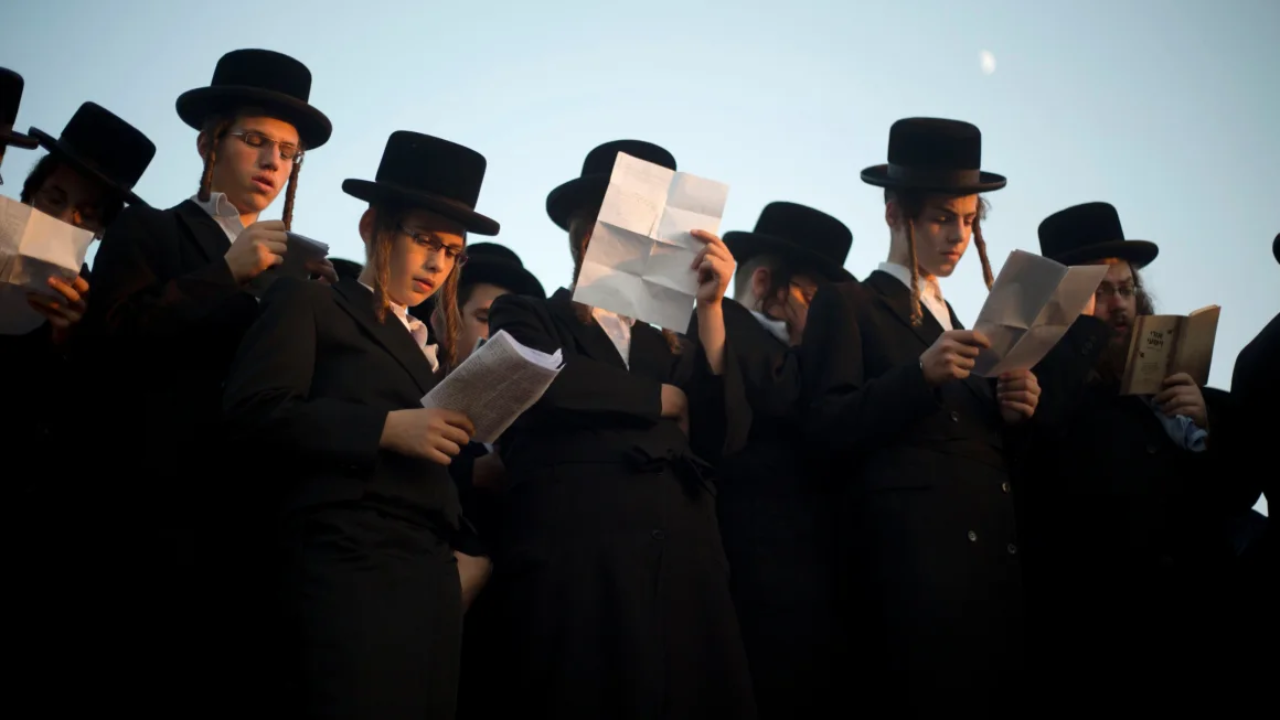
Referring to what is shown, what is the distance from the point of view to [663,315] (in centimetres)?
383

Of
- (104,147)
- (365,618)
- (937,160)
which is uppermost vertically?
(937,160)

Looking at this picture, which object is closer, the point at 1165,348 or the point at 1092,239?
the point at 1165,348

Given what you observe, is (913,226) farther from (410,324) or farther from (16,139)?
(16,139)

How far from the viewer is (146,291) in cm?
354

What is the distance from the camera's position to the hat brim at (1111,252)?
17.2ft

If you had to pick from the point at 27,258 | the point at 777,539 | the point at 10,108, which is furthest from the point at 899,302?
the point at 10,108

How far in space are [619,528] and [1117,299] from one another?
2812mm

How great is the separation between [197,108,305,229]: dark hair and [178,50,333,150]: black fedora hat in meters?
0.03

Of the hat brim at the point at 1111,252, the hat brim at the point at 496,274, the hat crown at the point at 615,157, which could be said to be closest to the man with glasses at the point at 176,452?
the hat crown at the point at 615,157

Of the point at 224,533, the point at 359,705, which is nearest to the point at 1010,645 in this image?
the point at 359,705

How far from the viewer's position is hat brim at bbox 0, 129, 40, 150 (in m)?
4.24

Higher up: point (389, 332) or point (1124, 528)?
point (389, 332)

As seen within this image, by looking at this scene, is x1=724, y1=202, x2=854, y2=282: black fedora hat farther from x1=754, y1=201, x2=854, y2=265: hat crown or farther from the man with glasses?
the man with glasses

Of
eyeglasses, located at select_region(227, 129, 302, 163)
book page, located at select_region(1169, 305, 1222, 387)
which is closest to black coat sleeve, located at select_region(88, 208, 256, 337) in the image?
eyeglasses, located at select_region(227, 129, 302, 163)
